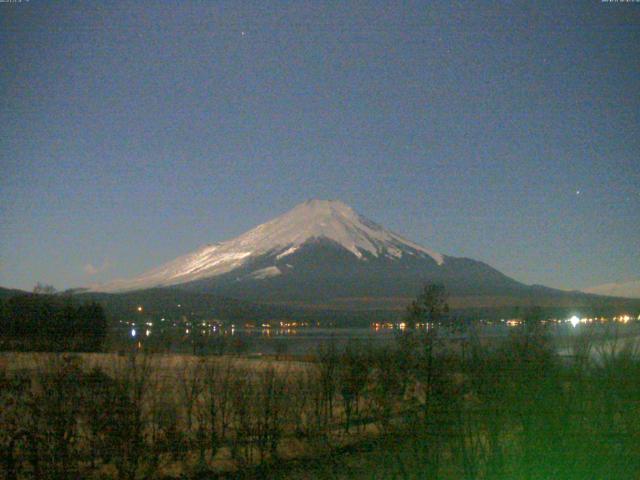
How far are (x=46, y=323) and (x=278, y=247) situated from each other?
143 m

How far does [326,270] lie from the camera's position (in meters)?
132

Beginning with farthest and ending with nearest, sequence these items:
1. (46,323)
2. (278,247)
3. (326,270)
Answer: (278,247) < (326,270) < (46,323)

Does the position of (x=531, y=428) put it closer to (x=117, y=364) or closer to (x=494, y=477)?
(x=494, y=477)

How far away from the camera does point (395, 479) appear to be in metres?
4.39

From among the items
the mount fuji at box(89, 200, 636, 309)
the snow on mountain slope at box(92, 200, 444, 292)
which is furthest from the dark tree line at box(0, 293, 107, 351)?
the snow on mountain slope at box(92, 200, 444, 292)

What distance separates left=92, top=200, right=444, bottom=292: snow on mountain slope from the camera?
144000mm

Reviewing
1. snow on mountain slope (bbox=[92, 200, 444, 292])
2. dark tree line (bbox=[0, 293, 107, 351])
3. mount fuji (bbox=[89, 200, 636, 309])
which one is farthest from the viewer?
snow on mountain slope (bbox=[92, 200, 444, 292])

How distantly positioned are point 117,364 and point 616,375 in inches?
320

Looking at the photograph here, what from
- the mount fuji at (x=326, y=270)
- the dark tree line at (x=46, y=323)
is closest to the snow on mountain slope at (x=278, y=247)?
the mount fuji at (x=326, y=270)

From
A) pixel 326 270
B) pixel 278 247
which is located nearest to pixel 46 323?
pixel 326 270

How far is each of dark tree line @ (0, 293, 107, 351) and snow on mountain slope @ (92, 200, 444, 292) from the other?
101913 millimetres

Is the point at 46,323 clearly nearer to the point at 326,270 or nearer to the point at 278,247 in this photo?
the point at 326,270

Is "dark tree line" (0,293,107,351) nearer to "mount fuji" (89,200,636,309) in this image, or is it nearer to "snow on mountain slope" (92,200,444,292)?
"mount fuji" (89,200,636,309)


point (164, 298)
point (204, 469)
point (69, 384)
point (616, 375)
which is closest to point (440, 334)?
point (204, 469)
